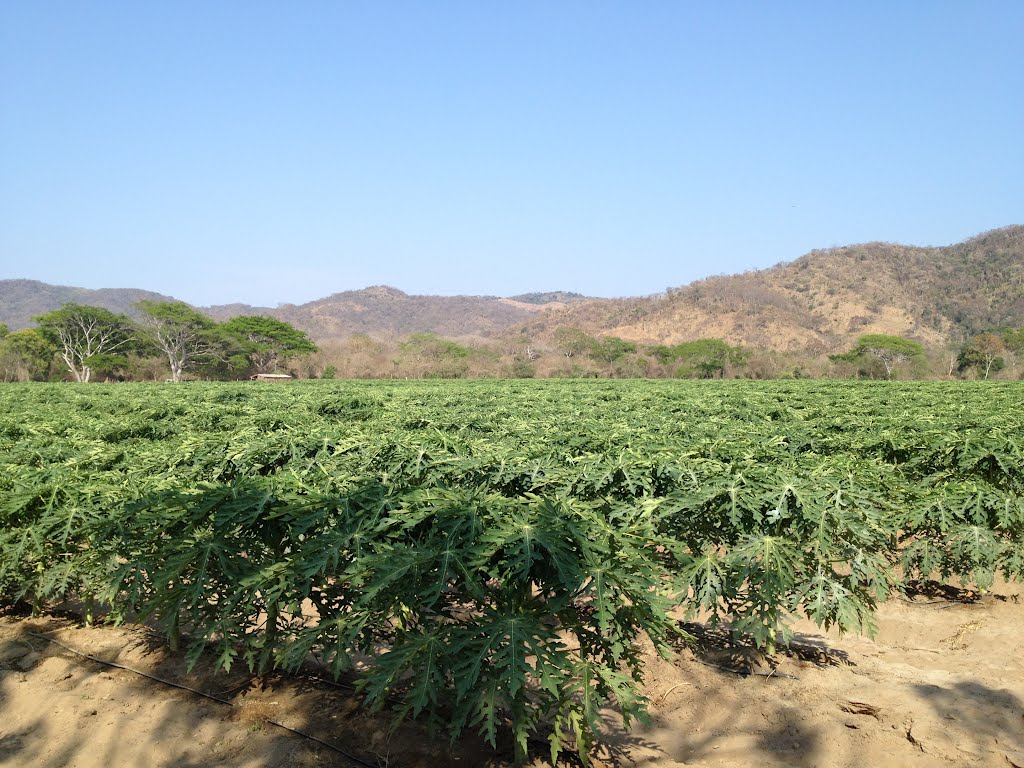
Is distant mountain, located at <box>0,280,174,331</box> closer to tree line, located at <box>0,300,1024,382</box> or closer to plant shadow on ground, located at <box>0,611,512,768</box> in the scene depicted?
tree line, located at <box>0,300,1024,382</box>

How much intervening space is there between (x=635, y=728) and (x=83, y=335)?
2855 inches

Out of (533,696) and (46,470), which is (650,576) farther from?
(46,470)

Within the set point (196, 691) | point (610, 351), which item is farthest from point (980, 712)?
point (610, 351)

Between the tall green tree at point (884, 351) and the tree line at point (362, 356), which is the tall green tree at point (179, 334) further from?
the tall green tree at point (884, 351)

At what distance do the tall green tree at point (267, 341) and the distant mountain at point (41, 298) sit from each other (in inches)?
4565

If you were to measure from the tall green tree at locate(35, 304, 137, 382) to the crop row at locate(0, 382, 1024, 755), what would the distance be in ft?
215

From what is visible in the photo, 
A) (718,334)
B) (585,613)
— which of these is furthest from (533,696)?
(718,334)

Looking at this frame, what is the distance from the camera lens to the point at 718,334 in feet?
328

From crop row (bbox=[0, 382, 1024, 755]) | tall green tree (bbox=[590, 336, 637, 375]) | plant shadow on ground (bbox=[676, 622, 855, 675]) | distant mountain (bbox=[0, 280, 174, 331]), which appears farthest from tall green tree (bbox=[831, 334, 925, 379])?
distant mountain (bbox=[0, 280, 174, 331])

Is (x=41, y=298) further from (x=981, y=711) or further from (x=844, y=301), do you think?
(x=981, y=711)

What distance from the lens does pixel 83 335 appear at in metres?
61.0

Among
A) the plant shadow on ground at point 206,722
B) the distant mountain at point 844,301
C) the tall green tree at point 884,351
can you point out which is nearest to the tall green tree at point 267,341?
the distant mountain at point 844,301

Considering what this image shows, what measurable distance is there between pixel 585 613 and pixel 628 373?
237ft

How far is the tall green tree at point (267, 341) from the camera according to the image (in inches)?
2803
